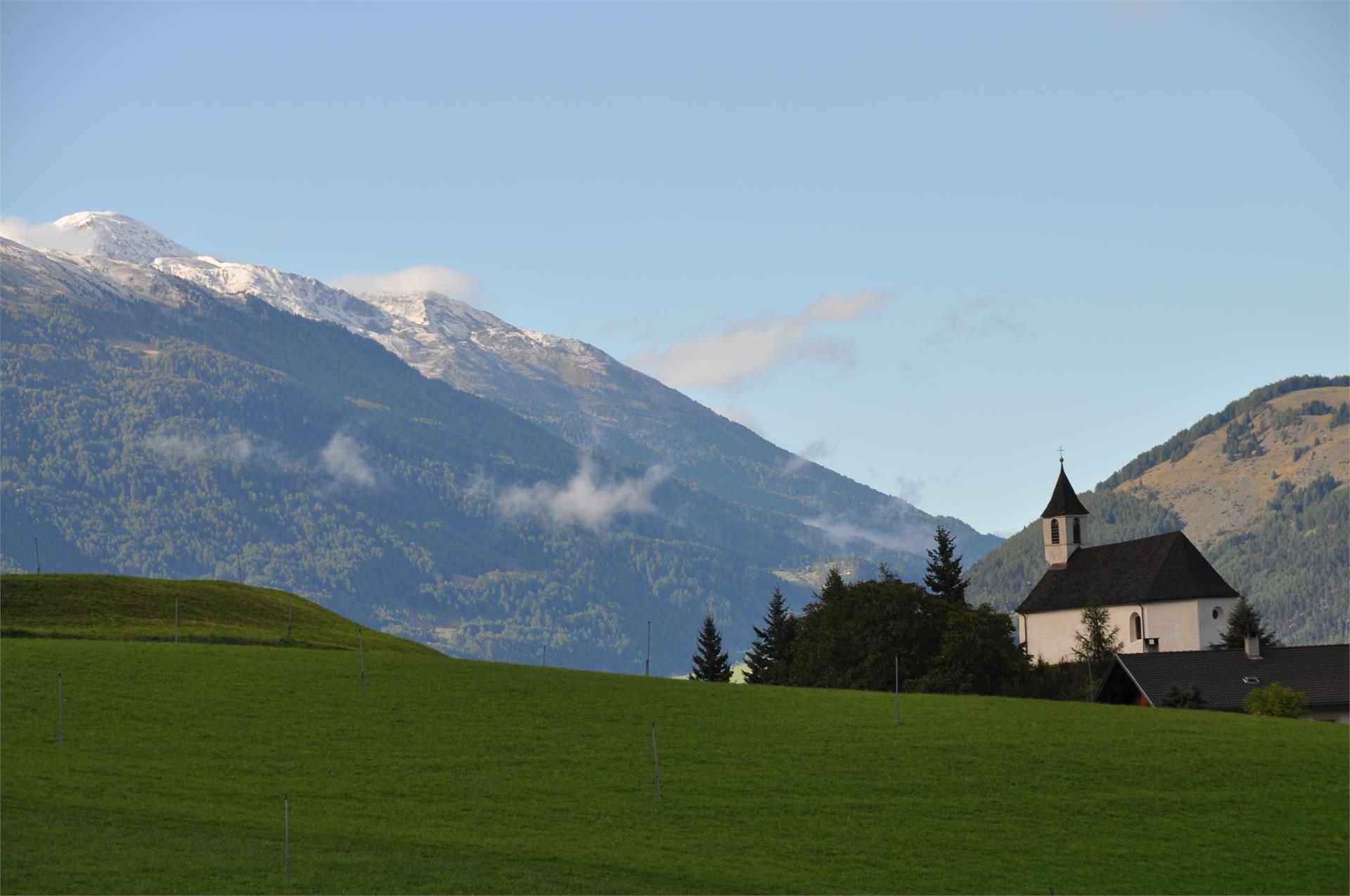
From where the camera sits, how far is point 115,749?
5066cm

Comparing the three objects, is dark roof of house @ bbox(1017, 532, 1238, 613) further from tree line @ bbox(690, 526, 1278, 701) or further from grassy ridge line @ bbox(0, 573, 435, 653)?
grassy ridge line @ bbox(0, 573, 435, 653)

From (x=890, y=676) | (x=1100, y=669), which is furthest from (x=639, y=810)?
(x=1100, y=669)

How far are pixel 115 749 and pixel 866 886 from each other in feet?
85.9

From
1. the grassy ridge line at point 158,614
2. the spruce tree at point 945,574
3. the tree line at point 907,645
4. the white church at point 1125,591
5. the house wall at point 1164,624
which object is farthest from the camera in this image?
the white church at point 1125,591

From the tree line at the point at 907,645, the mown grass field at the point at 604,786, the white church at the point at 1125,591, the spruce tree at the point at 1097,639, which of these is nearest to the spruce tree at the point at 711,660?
the white church at the point at 1125,591

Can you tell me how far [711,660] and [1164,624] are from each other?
137ft

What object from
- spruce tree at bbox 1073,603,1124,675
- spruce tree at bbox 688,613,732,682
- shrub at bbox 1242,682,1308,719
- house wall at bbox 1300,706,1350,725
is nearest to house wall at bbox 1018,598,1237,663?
spruce tree at bbox 1073,603,1124,675

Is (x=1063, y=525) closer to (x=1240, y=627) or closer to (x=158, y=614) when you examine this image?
(x=1240, y=627)

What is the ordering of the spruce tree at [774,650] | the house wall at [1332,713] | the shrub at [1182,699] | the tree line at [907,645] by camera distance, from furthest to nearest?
the spruce tree at [774,650], the tree line at [907,645], the house wall at [1332,713], the shrub at [1182,699]

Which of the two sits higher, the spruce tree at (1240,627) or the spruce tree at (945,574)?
the spruce tree at (945,574)

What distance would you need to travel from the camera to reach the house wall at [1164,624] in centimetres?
13025

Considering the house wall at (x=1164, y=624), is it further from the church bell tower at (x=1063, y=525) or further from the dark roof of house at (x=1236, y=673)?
the dark roof of house at (x=1236, y=673)

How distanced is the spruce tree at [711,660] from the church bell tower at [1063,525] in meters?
34.7

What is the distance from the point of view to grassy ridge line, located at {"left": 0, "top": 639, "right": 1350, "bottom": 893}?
135 ft
